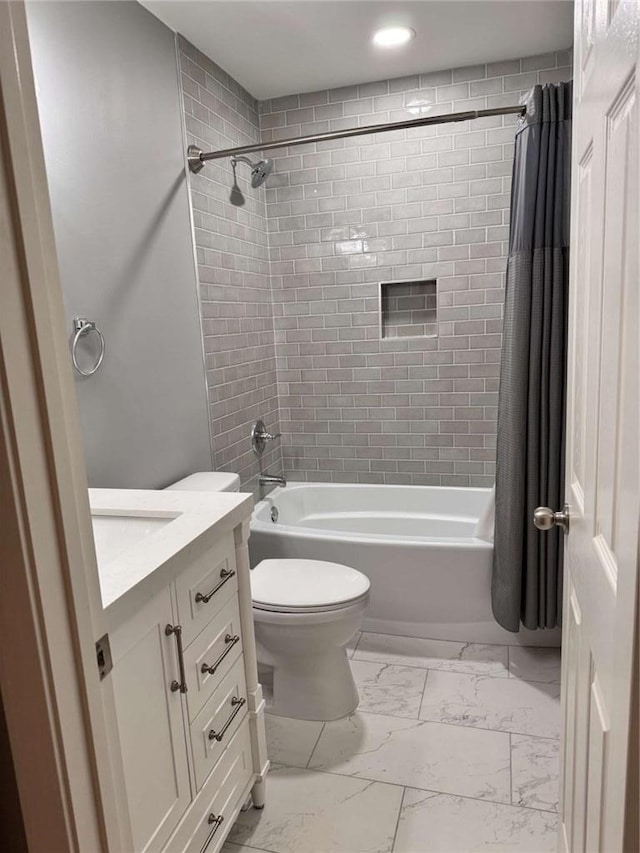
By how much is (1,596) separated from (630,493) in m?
0.71

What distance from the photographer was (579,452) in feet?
3.63

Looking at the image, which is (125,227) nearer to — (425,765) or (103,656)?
(103,656)

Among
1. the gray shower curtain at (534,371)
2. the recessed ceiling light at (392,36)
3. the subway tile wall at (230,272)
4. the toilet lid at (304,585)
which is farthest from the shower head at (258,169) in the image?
the toilet lid at (304,585)

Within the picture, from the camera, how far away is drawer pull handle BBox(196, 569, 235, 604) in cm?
136

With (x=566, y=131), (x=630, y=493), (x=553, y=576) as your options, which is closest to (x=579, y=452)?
(x=630, y=493)

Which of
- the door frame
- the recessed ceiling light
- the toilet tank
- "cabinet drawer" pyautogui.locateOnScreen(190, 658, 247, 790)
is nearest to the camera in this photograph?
the door frame

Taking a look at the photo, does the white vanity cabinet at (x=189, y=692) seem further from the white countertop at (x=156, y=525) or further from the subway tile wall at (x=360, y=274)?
the subway tile wall at (x=360, y=274)

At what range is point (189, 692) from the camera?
4.31 ft

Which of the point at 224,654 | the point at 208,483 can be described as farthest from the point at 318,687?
the point at 208,483

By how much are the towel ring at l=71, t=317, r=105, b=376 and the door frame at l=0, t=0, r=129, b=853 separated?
118 cm

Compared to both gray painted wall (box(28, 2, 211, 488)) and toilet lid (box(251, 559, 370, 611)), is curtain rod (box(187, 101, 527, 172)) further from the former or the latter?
toilet lid (box(251, 559, 370, 611))

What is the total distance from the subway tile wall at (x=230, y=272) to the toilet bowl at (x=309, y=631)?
2.74 ft

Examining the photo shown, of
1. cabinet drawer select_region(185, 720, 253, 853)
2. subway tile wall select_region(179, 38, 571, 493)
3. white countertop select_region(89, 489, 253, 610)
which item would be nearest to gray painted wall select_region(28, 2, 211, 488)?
subway tile wall select_region(179, 38, 571, 493)

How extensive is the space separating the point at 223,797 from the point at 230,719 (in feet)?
0.60
